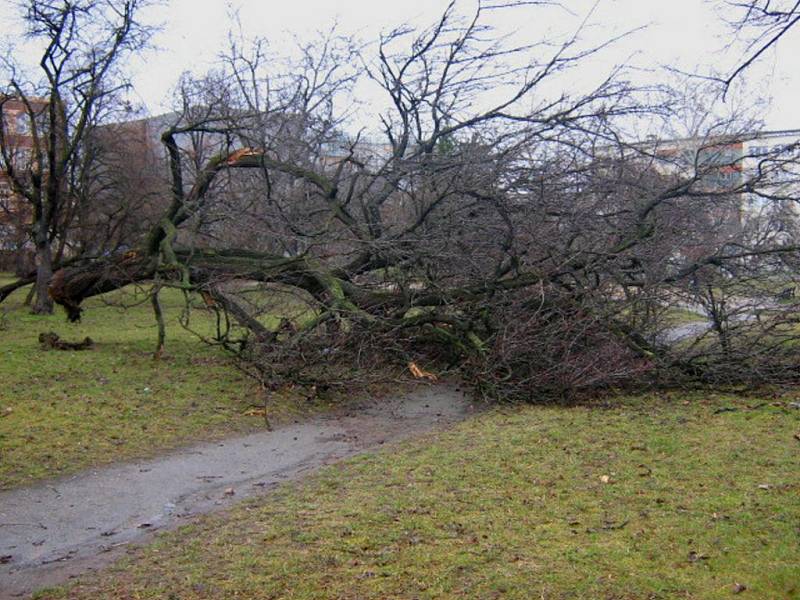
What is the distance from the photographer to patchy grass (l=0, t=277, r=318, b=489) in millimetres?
7172

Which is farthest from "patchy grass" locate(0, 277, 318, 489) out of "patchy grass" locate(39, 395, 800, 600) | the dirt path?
"patchy grass" locate(39, 395, 800, 600)

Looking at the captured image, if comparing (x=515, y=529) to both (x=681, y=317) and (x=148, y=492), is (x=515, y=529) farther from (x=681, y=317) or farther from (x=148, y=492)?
(x=681, y=317)

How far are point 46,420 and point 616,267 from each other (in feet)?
21.2

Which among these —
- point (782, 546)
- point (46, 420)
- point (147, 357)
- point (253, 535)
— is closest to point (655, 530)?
point (782, 546)

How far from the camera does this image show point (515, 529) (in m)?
4.91

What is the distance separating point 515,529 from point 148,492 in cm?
280

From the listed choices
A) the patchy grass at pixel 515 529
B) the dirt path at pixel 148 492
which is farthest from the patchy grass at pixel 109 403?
the patchy grass at pixel 515 529

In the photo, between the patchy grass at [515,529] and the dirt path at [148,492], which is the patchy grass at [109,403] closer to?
the dirt path at [148,492]

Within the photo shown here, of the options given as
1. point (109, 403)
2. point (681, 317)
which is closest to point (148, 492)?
point (109, 403)

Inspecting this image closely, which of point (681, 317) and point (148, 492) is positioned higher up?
point (681, 317)

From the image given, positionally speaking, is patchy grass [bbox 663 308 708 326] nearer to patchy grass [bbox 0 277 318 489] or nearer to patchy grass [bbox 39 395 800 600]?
patchy grass [bbox 39 395 800 600]

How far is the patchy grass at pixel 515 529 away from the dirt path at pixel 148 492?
35cm

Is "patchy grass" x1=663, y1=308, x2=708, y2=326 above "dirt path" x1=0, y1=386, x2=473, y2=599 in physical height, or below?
above

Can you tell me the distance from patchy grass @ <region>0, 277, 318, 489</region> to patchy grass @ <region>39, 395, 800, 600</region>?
1917 mm
